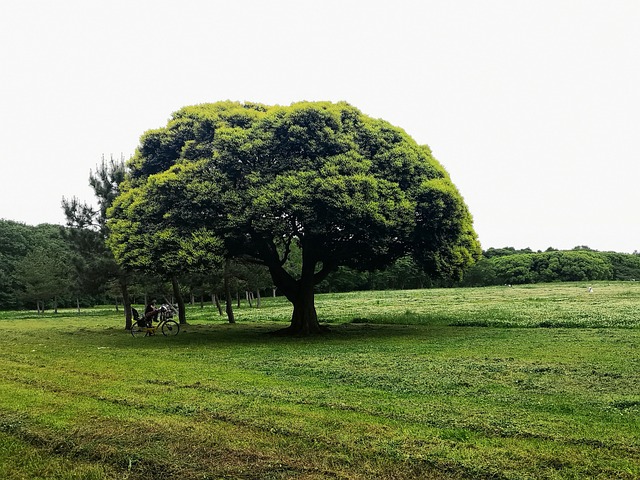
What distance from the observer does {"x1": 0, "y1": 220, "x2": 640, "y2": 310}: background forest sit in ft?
98.5

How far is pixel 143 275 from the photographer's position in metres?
30.8

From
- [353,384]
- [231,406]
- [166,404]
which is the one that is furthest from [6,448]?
[353,384]

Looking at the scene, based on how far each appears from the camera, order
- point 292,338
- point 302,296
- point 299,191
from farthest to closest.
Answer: point 302,296 < point 292,338 < point 299,191

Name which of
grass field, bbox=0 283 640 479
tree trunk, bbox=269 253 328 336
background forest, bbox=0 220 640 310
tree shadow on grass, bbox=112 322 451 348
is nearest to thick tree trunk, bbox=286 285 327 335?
tree trunk, bbox=269 253 328 336

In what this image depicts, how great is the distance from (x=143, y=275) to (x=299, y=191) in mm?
17155

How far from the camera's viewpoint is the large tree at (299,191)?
17.7 meters

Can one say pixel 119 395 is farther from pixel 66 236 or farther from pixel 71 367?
pixel 66 236

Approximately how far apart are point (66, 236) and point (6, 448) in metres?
26.9

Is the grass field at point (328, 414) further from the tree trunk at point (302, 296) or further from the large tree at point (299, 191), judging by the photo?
the tree trunk at point (302, 296)

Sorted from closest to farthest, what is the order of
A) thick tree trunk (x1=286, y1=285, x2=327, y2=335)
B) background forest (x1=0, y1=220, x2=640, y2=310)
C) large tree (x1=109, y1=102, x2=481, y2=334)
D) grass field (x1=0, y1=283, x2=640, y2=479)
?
grass field (x1=0, y1=283, x2=640, y2=479) < large tree (x1=109, y1=102, x2=481, y2=334) < thick tree trunk (x1=286, y1=285, x2=327, y2=335) < background forest (x1=0, y1=220, x2=640, y2=310)

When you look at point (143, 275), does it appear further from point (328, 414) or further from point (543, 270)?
point (543, 270)

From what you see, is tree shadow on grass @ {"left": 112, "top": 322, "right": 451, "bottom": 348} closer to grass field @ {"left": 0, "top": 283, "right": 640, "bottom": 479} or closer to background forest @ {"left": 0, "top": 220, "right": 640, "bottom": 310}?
background forest @ {"left": 0, "top": 220, "right": 640, "bottom": 310}

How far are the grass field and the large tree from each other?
520 centimetres

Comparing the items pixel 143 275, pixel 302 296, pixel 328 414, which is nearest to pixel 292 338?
pixel 302 296
